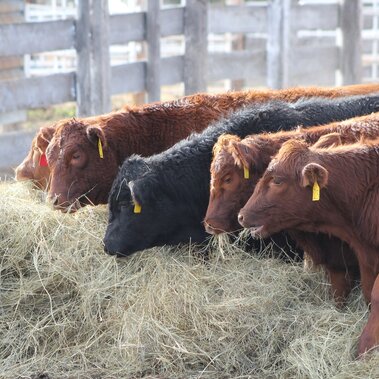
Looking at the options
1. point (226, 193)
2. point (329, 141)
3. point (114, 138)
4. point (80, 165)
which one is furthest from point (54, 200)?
Result: point (329, 141)

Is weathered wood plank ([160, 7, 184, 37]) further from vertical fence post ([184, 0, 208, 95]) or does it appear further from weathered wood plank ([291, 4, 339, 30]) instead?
weathered wood plank ([291, 4, 339, 30])

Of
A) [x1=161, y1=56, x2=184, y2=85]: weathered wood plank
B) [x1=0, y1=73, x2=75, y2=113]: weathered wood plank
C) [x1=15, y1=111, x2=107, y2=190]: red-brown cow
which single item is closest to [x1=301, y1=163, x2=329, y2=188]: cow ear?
[x1=15, y1=111, x2=107, y2=190]: red-brown cow

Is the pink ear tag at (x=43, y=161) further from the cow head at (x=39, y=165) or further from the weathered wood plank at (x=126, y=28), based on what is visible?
the weathered wood plank at (x=126, y=28)

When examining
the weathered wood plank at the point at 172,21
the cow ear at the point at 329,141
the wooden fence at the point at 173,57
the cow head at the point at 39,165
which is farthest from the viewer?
the weathered wood plank at the point at 172,21

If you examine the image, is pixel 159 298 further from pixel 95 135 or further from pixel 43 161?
pixel 43 161

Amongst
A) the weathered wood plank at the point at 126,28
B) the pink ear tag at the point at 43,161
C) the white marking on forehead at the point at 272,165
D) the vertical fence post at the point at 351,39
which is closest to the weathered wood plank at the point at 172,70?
the weathered wood plank at the point at 126,28

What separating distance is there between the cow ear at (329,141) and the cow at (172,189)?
916 millimetres

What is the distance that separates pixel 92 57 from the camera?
10.9 m

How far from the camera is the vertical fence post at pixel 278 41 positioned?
13250 mm

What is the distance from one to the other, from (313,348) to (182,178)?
1858mm

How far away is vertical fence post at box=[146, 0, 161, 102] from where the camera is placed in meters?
11.6

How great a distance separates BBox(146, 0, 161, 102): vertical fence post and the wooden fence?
0.04 feet

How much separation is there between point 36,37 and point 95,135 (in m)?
3.15

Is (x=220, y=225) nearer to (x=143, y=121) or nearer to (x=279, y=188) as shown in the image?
(x=279, y=188)
